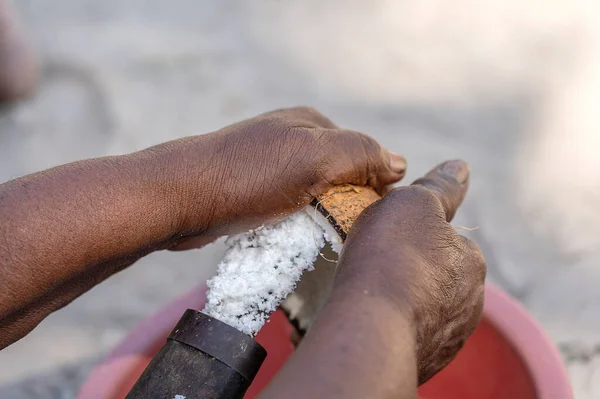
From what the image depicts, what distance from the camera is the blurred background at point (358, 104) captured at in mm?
2004

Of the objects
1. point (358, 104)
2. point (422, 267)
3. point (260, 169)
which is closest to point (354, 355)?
point (422, 267)

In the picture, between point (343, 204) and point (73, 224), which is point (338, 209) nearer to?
point (343, 204)

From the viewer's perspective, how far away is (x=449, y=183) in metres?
1.25

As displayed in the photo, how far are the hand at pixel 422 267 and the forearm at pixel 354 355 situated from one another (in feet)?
0.12

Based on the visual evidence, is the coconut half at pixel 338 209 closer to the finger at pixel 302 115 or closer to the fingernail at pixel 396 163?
the fingernail at pixel 396 163

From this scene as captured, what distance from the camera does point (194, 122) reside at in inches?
104

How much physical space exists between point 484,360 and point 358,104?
138 centimetres

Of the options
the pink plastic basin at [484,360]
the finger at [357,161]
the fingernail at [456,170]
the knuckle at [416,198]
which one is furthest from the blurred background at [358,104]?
the knuckle at [416,198]

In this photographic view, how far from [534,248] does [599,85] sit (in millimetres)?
831

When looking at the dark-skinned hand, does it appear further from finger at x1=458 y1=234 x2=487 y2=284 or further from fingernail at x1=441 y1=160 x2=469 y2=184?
finger at x1=458 y1=234 x2=487 y2=284

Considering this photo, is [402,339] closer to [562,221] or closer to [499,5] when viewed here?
[562,221]

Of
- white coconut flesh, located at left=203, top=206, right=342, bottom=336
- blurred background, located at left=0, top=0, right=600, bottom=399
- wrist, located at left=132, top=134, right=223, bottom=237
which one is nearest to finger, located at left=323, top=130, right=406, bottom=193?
white coconut flesh, located at left=203, top=206, right=342, bottom=336

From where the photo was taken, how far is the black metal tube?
98 cm

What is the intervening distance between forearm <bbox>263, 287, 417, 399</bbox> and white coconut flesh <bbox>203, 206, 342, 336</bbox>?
298mm
